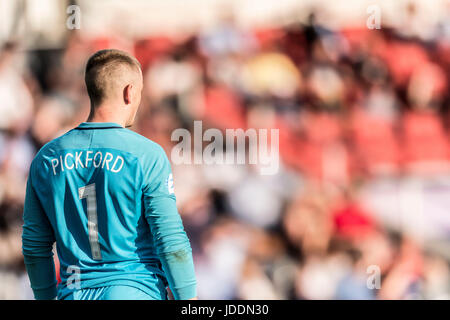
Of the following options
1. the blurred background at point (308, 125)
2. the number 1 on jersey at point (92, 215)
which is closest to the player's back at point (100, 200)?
the number 1 on jersey at point (92, 215)

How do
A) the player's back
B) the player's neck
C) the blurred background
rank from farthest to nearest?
the blurred background
the player's neck
the player's back

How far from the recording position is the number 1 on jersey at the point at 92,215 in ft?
5.21

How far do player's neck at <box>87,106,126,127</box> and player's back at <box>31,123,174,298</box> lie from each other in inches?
2.3

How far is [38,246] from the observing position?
1751 millimetres

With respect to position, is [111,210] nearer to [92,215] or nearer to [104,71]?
[92,215]

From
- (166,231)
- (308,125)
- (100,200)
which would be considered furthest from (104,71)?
(308,125)

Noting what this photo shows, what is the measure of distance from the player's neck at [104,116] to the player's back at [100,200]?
58mm

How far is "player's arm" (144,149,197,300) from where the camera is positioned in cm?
161

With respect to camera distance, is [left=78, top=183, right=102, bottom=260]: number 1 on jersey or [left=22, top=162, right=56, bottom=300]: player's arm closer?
[left=78, top=183, right=102, bottom=260]: number 1 on jersey

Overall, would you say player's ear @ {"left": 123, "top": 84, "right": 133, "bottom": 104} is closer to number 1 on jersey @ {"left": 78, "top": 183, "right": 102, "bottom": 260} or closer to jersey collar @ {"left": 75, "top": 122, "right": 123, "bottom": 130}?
jersey collar @ {"left": 75, "top": 122, "right": 123, "bottom": 130}

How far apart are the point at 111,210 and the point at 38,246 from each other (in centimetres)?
36

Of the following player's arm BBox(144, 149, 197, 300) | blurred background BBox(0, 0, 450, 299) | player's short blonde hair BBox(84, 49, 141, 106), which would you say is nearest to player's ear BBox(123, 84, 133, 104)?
player's short blonde hair BBox(84, 49, 141, 106)

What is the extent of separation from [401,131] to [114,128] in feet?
10.1

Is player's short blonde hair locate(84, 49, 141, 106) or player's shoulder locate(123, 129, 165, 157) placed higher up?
player's short blonde hair locate(84, 49, 141, 106)
